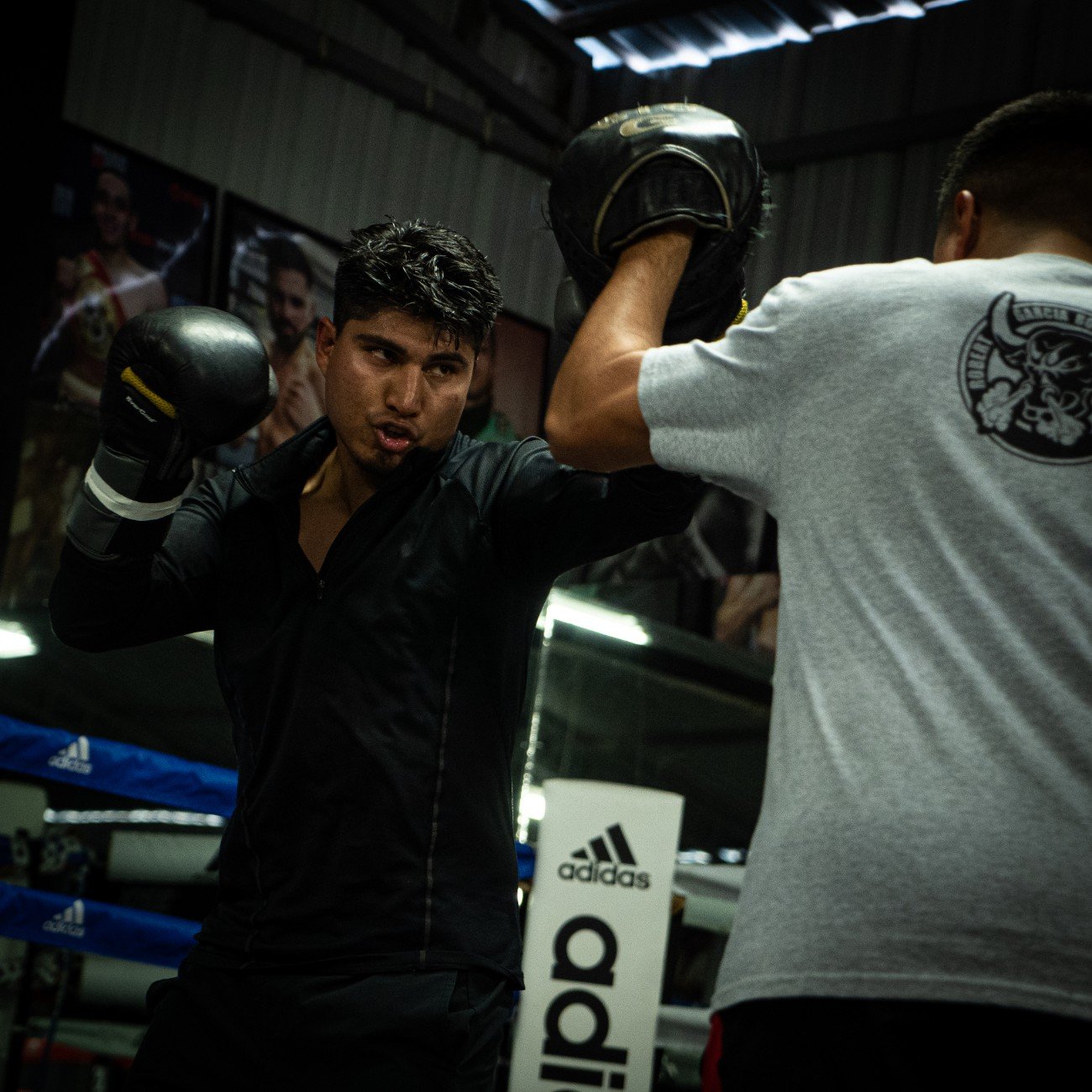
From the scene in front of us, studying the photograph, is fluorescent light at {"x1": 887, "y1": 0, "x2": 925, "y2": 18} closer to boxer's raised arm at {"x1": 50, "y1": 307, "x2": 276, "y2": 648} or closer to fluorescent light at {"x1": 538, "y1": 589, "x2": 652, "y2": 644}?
fluorescent light at {"x1": 538, "y1": 589, "x2": 652, "y2": 644}

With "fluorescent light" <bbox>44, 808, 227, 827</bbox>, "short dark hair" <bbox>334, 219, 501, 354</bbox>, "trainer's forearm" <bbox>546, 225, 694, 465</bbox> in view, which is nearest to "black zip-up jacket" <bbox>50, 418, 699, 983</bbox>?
"short dark hair" <bbox>334, 219, 501, 354</bbox>

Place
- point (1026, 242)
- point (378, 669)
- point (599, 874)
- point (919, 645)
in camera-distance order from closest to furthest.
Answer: point (919, 645) < point (1026, 242) < point (378, 669) < point (599, 874)

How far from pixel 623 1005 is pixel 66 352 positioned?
138 inches

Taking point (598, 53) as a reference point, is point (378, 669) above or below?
below

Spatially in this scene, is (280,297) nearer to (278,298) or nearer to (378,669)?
(278,298)

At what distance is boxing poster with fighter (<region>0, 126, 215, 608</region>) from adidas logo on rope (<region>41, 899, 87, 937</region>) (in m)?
1.81

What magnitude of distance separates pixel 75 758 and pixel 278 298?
3.06m

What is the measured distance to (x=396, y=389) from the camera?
6.57 ft

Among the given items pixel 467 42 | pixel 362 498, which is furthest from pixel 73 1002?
pixel 467 42

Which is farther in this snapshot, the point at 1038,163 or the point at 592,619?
the point at 592,619

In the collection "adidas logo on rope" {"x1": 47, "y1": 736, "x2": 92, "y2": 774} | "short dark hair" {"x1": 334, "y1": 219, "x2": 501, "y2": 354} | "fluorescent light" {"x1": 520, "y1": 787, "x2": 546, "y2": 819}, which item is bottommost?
"adidas logo on rope" {"x1": 47, "y1": 736, "x2": 92, "y2": 774}

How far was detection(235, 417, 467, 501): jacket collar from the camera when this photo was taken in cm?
200

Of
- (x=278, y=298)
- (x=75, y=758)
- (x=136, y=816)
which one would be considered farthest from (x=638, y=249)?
(x=136, y=816)

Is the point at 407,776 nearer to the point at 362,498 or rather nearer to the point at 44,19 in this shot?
the point at 362,498
